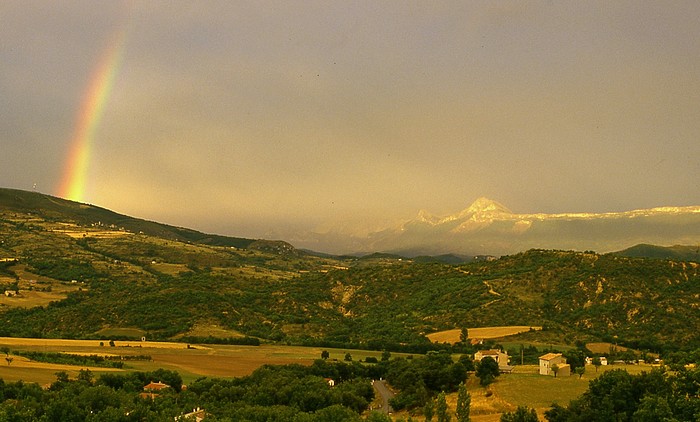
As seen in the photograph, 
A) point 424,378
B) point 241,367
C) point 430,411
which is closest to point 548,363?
point 424,378

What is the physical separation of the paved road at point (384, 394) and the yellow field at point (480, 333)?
1148 inches

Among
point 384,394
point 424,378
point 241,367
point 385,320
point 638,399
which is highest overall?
point 638,399

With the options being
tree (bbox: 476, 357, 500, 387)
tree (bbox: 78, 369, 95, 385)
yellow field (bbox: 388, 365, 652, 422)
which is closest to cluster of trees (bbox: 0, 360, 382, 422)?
tree (bbox: 78, 369, 95, 385)

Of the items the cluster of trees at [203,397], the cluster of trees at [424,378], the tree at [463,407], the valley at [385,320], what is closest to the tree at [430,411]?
the tree at [463,407]

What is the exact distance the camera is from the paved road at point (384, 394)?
67.3 meters

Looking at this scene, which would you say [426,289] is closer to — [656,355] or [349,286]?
[349,286]

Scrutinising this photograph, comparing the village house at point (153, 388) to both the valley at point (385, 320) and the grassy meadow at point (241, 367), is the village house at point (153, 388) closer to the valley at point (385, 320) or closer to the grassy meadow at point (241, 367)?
the valley at point (385, 320)

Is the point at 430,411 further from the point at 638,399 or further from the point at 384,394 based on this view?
the point at 638,399

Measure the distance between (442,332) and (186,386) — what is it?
59502 millimetres

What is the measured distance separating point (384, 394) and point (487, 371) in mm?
13426

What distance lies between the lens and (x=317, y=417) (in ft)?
151

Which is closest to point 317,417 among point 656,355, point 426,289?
point 656,355

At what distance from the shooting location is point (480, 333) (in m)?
109

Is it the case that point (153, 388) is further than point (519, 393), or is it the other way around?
point (153, 388)
